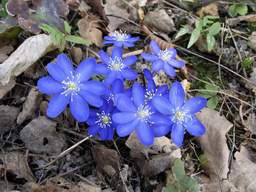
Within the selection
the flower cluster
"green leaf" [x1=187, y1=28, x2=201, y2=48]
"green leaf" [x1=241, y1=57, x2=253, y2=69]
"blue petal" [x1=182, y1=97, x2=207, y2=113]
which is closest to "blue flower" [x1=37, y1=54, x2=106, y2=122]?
the flower cluster

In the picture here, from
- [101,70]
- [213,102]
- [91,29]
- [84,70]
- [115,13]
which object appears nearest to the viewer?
[84,70]

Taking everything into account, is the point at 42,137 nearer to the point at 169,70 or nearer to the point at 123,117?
the point at 123,117

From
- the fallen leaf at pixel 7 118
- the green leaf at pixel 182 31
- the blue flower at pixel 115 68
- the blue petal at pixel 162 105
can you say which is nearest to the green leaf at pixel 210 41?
the green leaf at pixel 182 31

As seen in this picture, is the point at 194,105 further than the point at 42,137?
No

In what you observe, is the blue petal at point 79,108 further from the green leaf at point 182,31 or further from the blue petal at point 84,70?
the green leaf at point 182,31

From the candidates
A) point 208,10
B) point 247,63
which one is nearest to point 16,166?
point 247,63

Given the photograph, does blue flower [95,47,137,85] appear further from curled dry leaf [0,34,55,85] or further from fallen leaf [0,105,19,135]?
fallen leaf [0,105,19,135]
